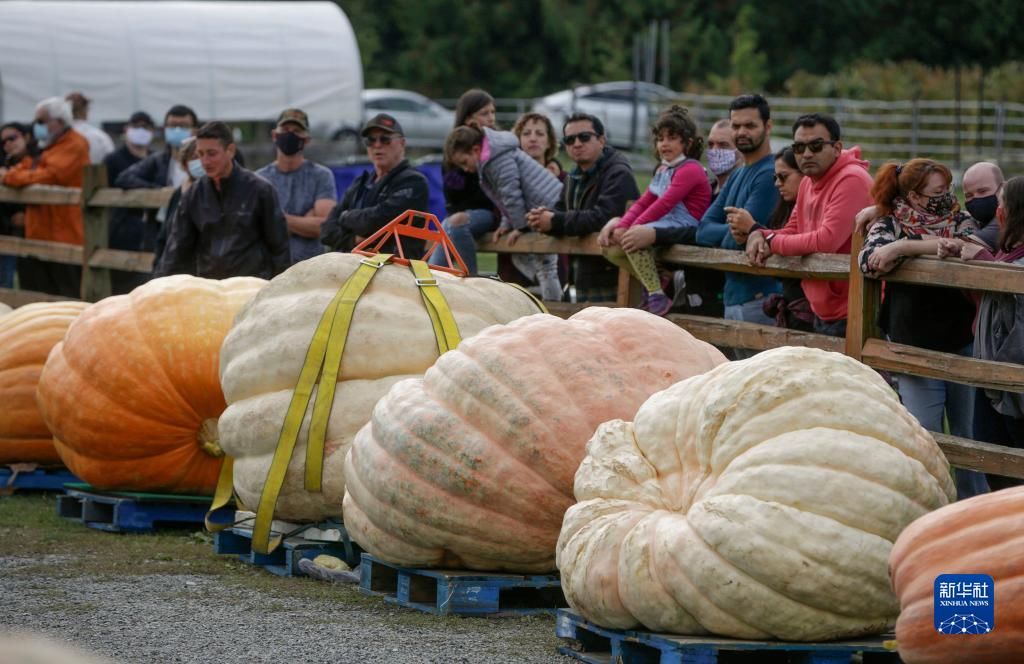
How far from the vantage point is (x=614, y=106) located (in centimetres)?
4247

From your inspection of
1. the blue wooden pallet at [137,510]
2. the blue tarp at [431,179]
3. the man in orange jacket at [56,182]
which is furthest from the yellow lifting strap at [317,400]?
the man in orange jacket at [56,182]

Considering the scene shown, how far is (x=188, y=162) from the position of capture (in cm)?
1130

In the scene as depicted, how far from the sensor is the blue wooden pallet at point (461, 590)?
5.97 m

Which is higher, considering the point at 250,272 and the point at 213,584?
the point at 250,272

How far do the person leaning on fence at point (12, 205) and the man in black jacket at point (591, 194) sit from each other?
7.03m

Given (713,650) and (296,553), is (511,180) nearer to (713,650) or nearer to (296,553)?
(296,553)

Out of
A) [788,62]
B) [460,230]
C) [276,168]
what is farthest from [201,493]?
[788,62]

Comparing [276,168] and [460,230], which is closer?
[460,230]

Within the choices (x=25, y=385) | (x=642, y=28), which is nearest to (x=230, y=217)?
(x=25, y=385)

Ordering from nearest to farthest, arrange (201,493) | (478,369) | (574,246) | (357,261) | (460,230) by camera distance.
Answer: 1. (478,369)
2. (357,261)
3. (201,493)
4. (574,246)
5. (460,230)

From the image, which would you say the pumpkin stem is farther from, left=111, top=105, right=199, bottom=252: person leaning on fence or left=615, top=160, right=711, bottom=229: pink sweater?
left=111, top=105, right=199, bottom=252: person leaning on fence

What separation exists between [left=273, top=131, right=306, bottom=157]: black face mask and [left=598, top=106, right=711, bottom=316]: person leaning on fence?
2.82 meters

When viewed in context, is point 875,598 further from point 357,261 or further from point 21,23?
point 21,23

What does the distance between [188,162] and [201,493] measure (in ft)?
12.6
